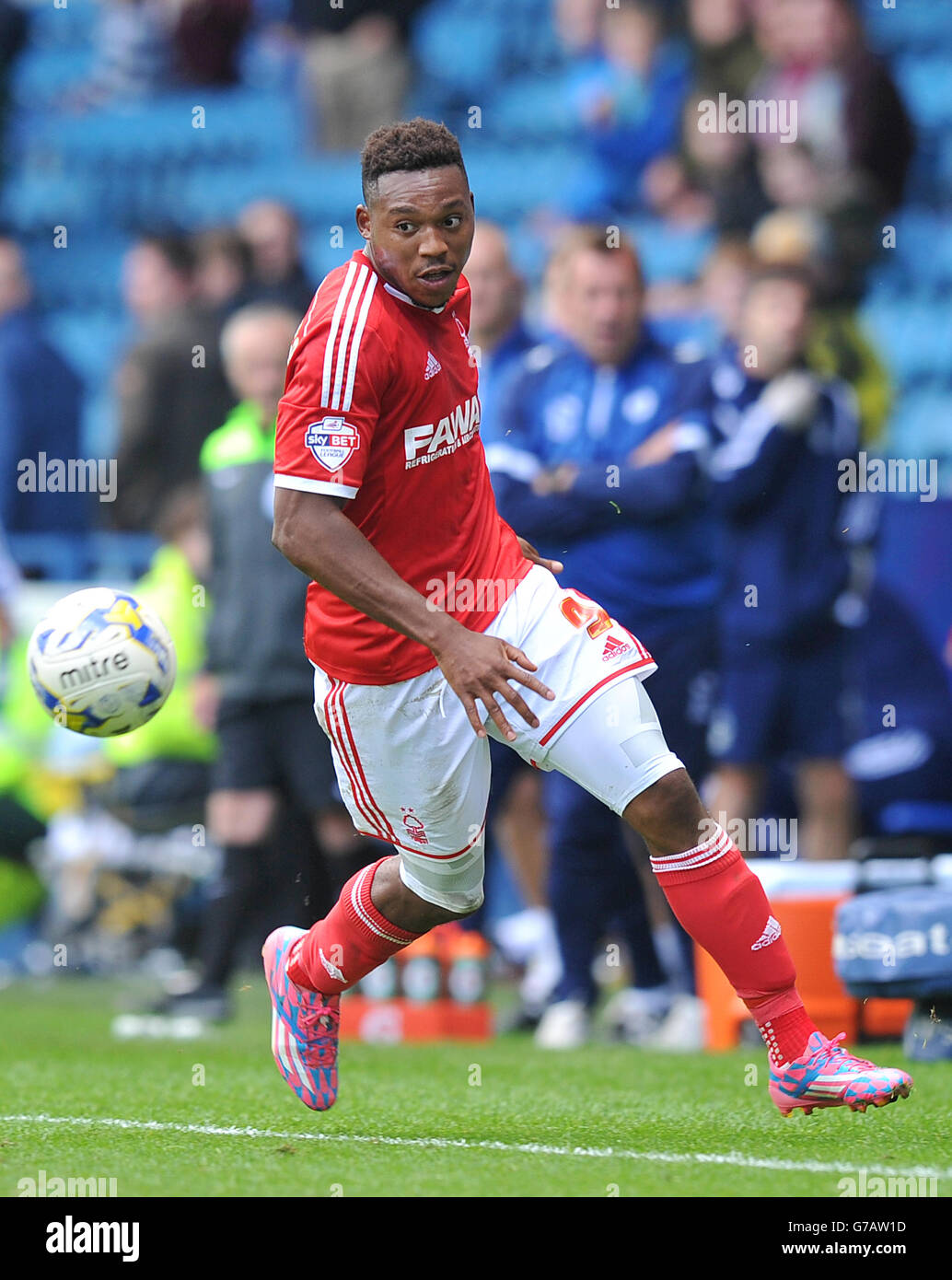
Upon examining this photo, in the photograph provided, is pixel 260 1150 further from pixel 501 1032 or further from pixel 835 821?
pixel 835 821

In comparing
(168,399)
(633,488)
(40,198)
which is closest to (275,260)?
(168,399)

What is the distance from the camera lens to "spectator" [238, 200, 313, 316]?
11469 millimetres

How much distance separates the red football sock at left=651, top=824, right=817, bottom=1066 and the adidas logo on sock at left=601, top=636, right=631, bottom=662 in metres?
0.48

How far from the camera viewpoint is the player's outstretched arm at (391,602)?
4.48 meters

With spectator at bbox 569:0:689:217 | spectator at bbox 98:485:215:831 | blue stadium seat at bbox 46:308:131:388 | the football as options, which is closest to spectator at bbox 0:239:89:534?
spectator at bbox 98:485:215:831

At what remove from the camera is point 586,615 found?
193 inches

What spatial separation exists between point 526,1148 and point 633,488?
3.44 meters

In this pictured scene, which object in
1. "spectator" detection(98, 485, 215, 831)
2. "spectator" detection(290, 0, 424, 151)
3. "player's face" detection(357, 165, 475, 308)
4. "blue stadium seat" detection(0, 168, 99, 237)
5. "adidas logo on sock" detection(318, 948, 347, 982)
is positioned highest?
"spectator" detection(290, 0, 424, 151)

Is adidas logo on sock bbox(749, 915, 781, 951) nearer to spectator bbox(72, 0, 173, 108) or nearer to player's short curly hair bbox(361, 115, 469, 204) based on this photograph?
player's short curly hair bbox(361, 115, 469, 204)

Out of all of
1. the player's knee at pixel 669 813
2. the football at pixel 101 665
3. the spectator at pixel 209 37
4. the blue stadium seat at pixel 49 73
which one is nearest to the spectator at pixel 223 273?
the spectator at pixel 209 37

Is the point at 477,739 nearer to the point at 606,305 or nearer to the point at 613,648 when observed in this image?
the point at 613,648

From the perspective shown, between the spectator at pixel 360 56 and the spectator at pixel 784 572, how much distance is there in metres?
6.88

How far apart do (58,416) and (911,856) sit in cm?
711
